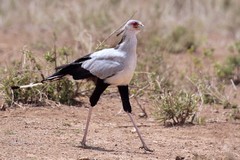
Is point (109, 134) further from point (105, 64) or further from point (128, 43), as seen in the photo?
point (128, 43)

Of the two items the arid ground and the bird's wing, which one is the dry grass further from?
the bird's wing

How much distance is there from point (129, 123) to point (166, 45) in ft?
12.7

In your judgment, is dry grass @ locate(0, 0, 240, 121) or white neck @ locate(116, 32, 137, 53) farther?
dry grass @ locate(0, 0, 240, 121)

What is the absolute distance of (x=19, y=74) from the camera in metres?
8.20

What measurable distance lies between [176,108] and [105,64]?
1572 millimetres

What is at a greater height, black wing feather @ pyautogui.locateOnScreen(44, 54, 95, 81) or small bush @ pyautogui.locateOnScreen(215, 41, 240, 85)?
black wing feather @ pyautogui.locateOnScreen(44, 54, 95, 81)

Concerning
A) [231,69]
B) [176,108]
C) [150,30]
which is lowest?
[176,108]

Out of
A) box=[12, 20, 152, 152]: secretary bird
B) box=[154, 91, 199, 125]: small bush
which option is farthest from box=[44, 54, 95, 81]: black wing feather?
box=[154, 91, 199, 125]: small bush

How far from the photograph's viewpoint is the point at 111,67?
21.5 ft

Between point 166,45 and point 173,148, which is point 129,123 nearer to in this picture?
point 173,148

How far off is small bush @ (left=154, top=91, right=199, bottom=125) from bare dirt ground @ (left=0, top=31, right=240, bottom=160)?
0.13 metres

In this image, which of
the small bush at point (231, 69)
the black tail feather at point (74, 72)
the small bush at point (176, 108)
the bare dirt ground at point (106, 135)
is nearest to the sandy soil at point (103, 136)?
the bare dirt ground at point (106, 135)

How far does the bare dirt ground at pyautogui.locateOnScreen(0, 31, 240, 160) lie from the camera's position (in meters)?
6.33

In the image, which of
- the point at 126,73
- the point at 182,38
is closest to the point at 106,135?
the point at 126,73
